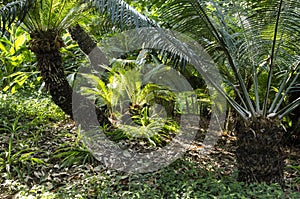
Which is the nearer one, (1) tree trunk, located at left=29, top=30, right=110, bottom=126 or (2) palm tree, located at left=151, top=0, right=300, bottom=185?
(2) palm tree, located at left=151, top=0, right=300, bottom=185

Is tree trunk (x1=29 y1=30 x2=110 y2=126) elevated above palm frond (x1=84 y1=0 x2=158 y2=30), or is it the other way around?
palm frond (x1=84 y1=0 x2=158 y2=30)

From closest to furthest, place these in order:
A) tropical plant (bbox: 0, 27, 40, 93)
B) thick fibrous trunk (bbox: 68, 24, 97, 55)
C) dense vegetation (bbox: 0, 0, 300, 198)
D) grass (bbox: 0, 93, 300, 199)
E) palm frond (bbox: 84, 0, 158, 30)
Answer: palm frond (bbox: 84, 0, 158, 30), grass (bbox: 0, 93, 300, 199), dense vegetation (bbox: 0, 0, 300, 198), thick fibrous trunk (bbox: 68, 24, 97, 55), tropical plant (bbox: 0, 27, 40, 93)

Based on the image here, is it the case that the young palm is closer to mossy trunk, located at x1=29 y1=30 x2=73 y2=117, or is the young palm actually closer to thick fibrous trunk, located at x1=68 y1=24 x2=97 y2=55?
mossy trunk, located at x1=29 y1=30 x2=73 y2=117

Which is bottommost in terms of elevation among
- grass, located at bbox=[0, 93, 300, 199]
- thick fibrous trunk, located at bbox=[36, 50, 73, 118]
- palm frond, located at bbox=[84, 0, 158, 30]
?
grass, located at bbox=[0, 93, 300, 199]

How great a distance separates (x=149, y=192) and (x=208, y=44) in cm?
181

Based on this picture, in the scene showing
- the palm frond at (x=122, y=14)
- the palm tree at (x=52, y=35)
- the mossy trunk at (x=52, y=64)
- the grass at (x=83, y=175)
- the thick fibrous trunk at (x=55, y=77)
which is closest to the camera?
the palm frond at (x=122, y=14)

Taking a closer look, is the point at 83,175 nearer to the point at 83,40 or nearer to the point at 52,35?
the point at 52,35

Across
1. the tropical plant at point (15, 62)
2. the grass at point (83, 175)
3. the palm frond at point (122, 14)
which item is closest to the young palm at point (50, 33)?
the grass at point (83, 175)

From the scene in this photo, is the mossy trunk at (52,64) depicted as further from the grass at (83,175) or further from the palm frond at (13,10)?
the palm frond at (13,10)

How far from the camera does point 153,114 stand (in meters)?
4.96

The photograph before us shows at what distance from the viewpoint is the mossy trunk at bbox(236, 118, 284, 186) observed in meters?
3.07

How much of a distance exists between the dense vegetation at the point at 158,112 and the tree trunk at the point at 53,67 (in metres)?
0.01

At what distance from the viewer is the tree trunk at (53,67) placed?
3.66 meters

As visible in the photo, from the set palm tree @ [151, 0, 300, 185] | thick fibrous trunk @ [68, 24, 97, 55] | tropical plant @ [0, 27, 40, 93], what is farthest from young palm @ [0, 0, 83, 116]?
tropical plant @ [0, 27, 40, 93]
